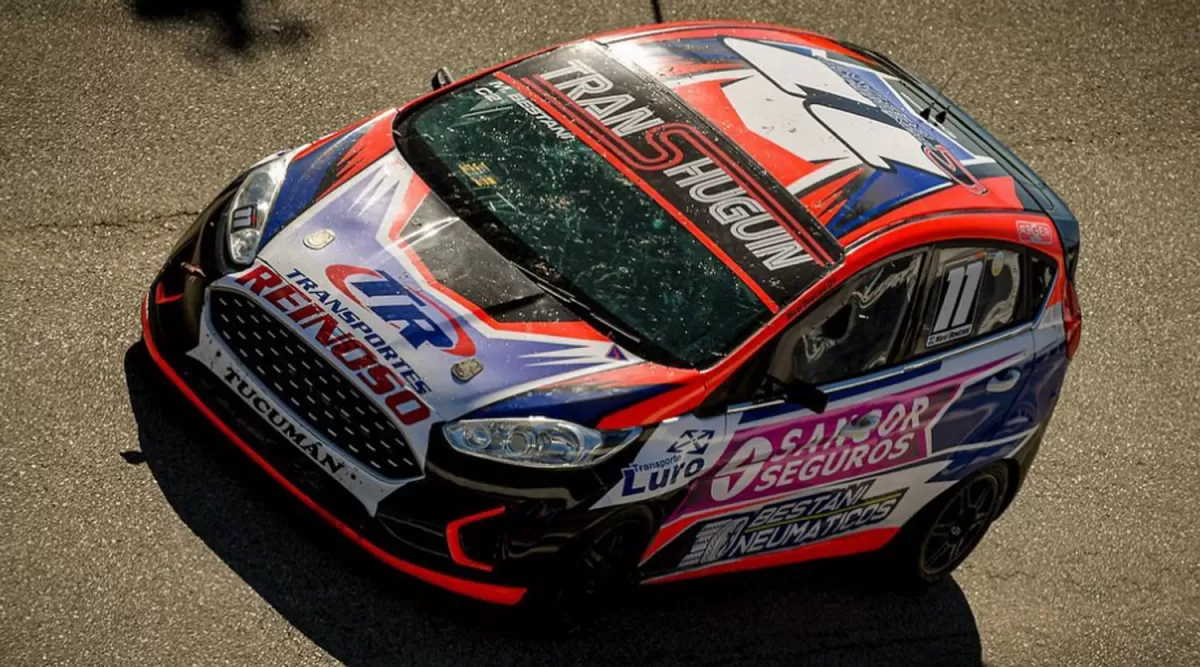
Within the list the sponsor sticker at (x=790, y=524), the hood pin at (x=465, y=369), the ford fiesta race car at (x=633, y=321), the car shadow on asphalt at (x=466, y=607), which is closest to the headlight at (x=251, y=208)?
the ford fiesta race car at (x=633, y=321)

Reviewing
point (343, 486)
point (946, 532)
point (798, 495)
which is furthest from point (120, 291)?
point (946, 532)

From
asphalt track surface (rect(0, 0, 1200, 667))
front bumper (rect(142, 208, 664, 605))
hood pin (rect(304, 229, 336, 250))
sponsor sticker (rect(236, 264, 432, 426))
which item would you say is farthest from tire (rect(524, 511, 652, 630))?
hood pin (rect(304, 229, 336, 250))

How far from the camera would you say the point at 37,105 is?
307 inches

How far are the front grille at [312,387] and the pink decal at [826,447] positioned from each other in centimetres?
101

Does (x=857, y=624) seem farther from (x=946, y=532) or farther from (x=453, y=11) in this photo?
(x=453, y=11)

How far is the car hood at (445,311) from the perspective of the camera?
207 inches

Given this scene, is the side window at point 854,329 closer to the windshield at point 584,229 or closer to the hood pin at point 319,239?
the windshield at point 584,229

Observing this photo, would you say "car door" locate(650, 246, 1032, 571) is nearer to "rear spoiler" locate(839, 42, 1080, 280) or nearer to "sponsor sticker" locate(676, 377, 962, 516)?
"sponsor sticker" locate(676, 377, 962, 516)

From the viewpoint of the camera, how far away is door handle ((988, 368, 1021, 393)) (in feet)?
20.0

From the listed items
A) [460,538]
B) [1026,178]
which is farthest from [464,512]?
[1026,178]

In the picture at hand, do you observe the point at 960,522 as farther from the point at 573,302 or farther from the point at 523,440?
the point at 523,440

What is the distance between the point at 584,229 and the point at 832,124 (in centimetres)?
109

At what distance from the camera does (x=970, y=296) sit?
6027mm

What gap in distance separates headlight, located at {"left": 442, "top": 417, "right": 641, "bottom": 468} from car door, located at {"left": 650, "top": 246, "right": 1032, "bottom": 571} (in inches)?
19.8
